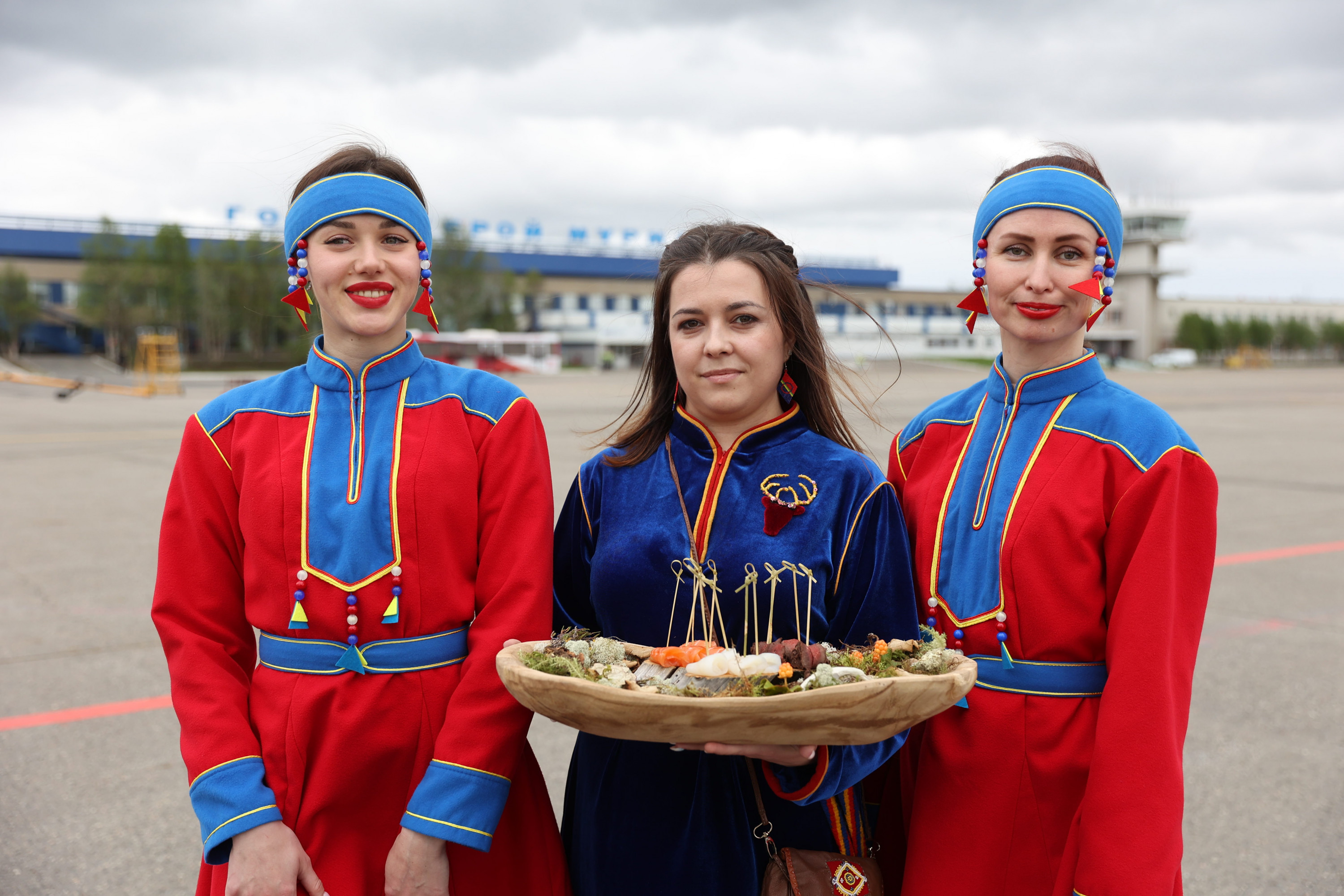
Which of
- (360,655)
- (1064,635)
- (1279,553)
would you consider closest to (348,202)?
(360,655)

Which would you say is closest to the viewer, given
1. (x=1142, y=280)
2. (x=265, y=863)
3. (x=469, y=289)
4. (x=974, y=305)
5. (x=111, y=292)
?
(x=265, y=863)

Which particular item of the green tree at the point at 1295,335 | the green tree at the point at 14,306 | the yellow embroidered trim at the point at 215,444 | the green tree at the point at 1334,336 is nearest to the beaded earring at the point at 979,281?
the yellow embroidered trim at the point at 215,444

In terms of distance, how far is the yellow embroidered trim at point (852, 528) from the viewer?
89.0 inches

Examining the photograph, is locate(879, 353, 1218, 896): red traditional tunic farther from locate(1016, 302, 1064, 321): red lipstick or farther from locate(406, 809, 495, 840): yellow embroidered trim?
locate(406, 809, 495, 840): yellow embroidered trim

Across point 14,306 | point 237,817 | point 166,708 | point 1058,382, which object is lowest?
point 166,708

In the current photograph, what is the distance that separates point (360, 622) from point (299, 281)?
2.71 ft

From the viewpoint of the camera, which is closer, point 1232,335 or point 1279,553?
point 1279,553

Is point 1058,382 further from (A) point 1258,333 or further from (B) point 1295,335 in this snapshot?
(B) point 1295,335

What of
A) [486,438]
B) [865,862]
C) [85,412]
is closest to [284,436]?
[486,438]

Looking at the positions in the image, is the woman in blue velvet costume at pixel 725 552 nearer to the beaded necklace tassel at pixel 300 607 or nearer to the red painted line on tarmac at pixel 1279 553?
the beaded necklace tassel at pixel 300 607

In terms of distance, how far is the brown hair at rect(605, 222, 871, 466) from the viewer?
7.91 feet

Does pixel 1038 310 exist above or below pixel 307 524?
above

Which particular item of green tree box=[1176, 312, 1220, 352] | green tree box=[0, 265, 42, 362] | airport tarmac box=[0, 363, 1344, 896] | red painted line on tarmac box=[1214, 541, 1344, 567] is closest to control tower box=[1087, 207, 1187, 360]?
green tree box=[1176, 312, 1220, 352]

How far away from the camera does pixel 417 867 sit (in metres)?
2.06
